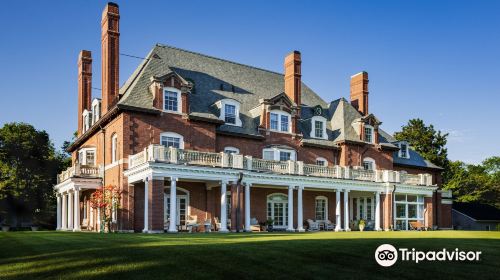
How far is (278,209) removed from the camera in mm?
38875

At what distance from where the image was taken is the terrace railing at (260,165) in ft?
→ 97.7

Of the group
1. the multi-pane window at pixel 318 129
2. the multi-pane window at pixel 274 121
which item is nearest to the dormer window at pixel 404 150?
the multi-pane window at pixel 318 129

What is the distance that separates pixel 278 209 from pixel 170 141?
10568 mm

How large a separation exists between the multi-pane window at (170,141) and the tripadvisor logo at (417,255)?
19914 mm

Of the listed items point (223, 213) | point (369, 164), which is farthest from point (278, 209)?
point (369, 164)

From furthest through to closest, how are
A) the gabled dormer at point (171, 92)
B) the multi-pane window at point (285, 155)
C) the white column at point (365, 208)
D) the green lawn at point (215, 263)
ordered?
the white column at point (365, 208), the multi-pane window at point (285, 155), the gabled dormer at point (171, 92), the green lawn at point (215, 263)

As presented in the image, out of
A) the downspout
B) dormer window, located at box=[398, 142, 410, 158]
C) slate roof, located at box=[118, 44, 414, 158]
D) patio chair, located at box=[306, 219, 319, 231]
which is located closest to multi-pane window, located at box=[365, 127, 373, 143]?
slate roof, located at box=[118, 44, 414, 158]

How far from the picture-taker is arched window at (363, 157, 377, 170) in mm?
43834

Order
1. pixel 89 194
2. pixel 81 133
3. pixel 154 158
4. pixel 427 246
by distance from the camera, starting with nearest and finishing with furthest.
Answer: pixel 427 246, pixel 154 158, pixel 89 194, pixel 81 133

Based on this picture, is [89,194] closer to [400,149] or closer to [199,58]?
A: [199,58]

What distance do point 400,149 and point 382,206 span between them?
370 inches

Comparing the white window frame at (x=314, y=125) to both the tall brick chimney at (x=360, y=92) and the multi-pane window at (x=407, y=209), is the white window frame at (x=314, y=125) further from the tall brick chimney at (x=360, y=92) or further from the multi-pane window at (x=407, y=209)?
the multi-pane window at (x=407, y=209)

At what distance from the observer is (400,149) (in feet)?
159

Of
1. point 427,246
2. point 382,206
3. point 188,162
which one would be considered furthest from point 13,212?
point 427,246
